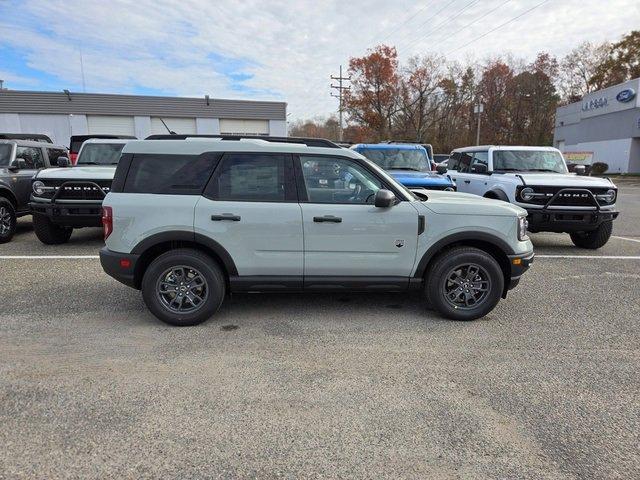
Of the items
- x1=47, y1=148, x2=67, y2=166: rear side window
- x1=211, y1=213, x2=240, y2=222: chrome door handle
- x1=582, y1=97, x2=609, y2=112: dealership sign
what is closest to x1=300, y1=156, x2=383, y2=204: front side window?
A: x1=211, y1=213, x2=240, y2=222: chrome door handle

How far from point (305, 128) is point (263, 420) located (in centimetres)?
8020

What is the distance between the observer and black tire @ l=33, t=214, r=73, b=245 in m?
7.45

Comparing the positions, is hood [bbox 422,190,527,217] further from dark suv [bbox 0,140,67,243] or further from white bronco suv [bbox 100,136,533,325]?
dark suv [bbox 0,140,67,243]

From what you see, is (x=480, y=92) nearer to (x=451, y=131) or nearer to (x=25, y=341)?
(x=451, y=131)

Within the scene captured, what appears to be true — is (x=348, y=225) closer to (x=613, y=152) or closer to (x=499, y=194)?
(x=499, y=194)

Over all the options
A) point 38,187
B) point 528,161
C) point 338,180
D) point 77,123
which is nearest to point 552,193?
point 528,161

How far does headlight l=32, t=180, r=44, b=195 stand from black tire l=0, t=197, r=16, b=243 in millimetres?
1380

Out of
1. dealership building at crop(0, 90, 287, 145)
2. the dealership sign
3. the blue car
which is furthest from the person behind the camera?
the dealership sign

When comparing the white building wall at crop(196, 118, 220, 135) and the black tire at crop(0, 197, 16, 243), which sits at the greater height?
the white building wall at crop(196, 118, 220, 135)

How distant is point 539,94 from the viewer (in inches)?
2046

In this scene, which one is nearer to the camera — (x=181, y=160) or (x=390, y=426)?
(x=390, y=426)

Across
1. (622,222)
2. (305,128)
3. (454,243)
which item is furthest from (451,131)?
(454,243)

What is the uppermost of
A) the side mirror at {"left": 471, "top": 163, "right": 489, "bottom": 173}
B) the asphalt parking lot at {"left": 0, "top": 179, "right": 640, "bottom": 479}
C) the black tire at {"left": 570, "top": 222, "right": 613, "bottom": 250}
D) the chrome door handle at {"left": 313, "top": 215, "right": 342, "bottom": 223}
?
Result: the side mirror at {"left": 471, "top": 163, "right": 489, "bottom": 173}

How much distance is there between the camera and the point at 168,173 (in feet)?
13.5
